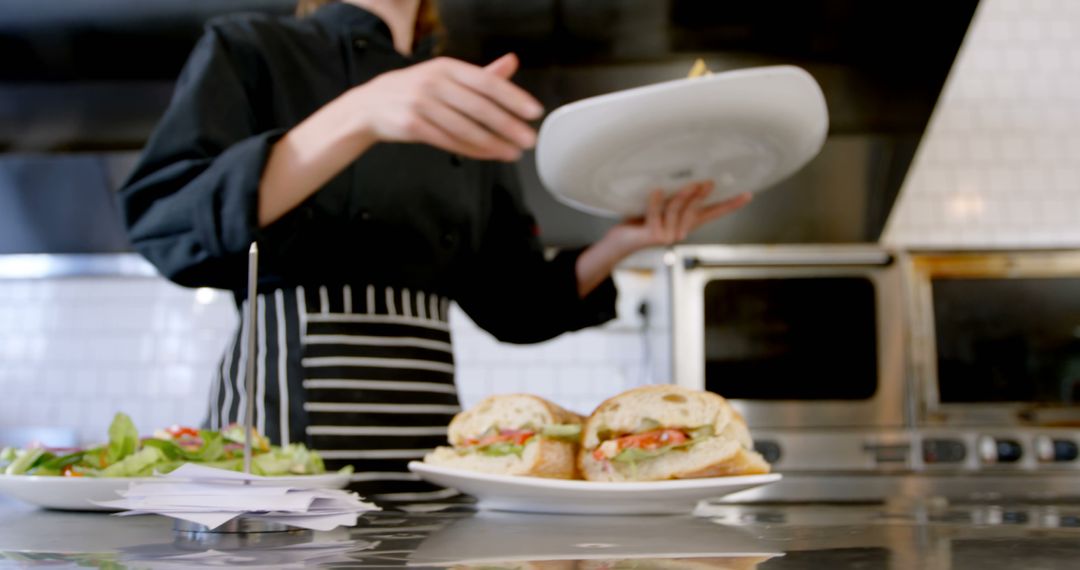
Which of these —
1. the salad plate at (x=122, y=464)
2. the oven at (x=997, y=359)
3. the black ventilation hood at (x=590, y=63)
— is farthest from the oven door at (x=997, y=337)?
the salad plate at (x=122, y=464)

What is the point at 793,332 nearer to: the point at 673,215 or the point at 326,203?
the point at 673,215

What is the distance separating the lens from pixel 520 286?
51.0 inches

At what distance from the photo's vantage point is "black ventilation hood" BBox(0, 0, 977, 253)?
1941 mm

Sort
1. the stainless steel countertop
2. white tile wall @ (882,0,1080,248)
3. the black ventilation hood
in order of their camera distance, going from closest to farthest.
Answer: the stainless steel countertop, the black ventilation hood, white tile wall @ (882,0,1080,248)

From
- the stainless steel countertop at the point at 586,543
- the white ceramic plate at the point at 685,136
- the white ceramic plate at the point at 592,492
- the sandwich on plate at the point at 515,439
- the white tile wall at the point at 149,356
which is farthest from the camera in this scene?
the white tile wall at the point at 149,356

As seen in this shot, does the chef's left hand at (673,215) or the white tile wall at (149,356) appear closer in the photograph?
the chef's left hand at (673,215)

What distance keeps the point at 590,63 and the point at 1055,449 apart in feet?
4.61

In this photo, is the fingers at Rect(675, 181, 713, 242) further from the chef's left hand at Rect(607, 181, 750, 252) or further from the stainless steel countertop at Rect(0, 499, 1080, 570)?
the stainless steel countertop at Rect(0, 499, 1080, 570)

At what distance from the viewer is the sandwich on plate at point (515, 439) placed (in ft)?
2.36

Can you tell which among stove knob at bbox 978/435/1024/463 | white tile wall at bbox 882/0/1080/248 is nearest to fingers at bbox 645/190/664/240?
stove knob at bbox 978/435/1024/463

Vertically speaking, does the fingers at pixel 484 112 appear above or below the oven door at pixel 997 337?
above

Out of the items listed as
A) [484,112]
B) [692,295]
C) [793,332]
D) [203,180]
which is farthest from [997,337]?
[203,180]

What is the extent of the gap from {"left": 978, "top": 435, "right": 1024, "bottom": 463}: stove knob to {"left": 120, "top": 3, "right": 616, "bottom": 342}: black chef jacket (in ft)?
4.15

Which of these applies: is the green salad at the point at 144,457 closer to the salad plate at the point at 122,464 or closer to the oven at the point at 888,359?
the salad plate at the point at 122,464
